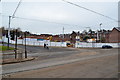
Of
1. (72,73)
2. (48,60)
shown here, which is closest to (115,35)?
(48,60)

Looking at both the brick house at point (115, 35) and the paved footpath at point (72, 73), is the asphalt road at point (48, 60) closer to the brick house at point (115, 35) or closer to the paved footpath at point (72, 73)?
the paved footpath at point (72, 73)

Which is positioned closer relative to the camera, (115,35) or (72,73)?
(72,73)

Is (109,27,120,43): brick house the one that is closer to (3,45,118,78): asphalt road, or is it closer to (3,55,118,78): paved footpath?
(3,45,118,78): asphalt road

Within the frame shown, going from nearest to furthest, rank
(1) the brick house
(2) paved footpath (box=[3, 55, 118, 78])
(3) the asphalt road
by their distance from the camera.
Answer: (2) paved footpath (box=[3, 55, 118, 78])
(3) the asphalt road
(1) the brick house

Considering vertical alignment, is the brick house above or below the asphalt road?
above

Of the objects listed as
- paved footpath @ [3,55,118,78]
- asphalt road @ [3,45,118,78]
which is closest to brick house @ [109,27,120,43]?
asphalt road @ [3,45,118,78]

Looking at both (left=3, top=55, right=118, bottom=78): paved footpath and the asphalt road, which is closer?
(left=3, top=55, right=118, bottom=78): paved footpath

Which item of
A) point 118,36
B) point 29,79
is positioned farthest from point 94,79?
point 118,36

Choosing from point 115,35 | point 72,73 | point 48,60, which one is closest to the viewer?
point 72,73

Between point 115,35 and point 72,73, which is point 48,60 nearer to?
point 72,73

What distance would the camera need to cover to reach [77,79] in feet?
28.3

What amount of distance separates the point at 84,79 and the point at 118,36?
274ft

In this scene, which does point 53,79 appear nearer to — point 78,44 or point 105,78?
point 105,78

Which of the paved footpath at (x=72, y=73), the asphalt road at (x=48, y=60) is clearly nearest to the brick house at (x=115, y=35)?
the asphalt road at (x=48, y=60)
